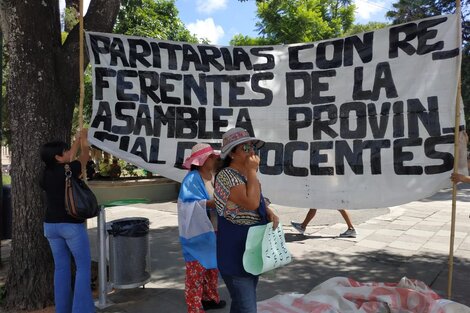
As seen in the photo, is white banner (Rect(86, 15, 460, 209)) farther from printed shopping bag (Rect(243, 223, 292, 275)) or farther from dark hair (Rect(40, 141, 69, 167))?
printed shopping bag (Rect(243, 223, 292, 275))

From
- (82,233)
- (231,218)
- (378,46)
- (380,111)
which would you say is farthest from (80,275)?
(378,46)

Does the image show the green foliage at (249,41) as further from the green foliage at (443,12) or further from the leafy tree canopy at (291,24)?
the green foliage at (443,12)

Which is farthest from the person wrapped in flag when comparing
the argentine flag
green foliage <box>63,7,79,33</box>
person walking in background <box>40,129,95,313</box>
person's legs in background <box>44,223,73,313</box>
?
green foliage <box>63,7,79,33</box>

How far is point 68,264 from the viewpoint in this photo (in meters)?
3.72

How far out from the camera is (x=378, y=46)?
405 cm

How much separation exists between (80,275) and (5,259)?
326 centimetres

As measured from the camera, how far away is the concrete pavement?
4652mm

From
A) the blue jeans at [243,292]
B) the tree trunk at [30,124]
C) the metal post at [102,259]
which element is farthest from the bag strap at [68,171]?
the blue jeans at [243,292]

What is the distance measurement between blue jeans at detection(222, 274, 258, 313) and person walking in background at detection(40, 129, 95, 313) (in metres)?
1.64

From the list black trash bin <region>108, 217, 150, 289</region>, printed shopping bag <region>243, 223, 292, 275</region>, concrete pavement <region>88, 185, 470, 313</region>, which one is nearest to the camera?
printed shopping bag <region>243, 223, 292, 275</region>

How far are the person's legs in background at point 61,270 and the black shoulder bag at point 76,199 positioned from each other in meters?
0.29

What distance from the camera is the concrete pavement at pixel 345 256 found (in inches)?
183

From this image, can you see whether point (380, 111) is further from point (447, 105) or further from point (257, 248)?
point (257, 248)

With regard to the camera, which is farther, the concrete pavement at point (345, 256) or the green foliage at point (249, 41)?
the green foliage at point (249, 41)
